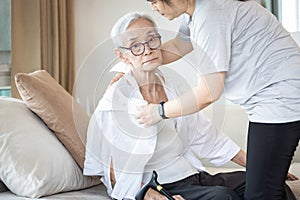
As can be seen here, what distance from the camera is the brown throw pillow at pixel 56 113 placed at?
168cm

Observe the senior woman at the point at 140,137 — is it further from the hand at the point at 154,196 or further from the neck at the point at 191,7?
the neck at the point at 191,7

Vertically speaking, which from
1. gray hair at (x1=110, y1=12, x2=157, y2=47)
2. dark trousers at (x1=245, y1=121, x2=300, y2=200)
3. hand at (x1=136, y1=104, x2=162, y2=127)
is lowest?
dark trousers at (x1=245, y1=121, x2=300, y2=200)

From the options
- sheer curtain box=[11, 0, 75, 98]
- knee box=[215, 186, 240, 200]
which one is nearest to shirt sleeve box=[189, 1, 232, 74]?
knee box=[215, 186, 240, 200]

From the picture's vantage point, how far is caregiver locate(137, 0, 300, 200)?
4.39 feet

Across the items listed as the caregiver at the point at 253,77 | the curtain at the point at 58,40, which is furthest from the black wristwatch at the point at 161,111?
the curtain at the point at 58,40

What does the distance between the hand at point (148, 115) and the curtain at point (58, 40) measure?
1514mm

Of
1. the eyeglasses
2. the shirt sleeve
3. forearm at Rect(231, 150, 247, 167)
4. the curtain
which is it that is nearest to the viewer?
the shirt sleeve

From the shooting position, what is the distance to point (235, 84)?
142 cm

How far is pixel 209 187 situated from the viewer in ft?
5.02

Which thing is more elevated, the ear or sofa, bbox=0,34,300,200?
the ear

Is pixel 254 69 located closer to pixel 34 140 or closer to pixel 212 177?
pixel 212 177

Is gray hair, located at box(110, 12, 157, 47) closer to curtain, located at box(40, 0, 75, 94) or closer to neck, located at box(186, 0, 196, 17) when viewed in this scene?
neck, located at box(186, 0, 196, 17)

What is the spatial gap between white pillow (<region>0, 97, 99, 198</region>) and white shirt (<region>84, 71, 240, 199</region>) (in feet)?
0.28

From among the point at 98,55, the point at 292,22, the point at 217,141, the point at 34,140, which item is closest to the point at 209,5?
the point at 98,55
